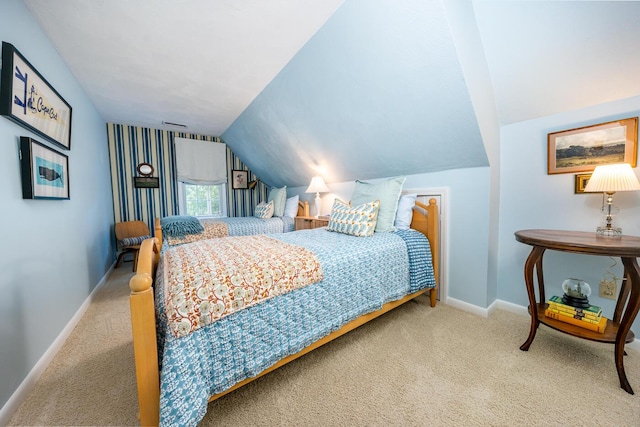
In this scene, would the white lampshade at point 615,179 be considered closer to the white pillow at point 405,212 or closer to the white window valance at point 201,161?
the white pillow at point 405,212

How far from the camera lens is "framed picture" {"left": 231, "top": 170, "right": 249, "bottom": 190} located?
4.95 m

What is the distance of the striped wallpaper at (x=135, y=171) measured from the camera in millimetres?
3936

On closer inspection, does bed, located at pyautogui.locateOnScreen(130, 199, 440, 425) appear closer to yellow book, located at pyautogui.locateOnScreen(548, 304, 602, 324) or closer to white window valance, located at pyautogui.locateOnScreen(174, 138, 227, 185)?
yellow book, located at pyautogui.locateOnScreen(548, 304, 602, 324)

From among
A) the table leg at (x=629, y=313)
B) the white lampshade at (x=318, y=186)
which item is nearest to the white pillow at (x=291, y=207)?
the white lampshade at (x=318, y=186)

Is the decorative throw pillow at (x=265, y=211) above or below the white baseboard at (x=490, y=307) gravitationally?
above

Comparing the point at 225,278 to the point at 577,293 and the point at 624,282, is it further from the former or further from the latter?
the point at 624,282

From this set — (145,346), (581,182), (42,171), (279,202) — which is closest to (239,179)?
(279,202)

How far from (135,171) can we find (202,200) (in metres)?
1.16

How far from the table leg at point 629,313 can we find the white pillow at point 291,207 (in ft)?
11.3

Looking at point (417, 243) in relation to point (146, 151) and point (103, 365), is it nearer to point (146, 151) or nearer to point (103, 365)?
point (103, 365)

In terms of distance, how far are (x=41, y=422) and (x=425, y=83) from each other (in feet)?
9.41

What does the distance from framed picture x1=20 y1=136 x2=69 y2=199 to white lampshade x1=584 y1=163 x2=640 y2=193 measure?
3.25 meters

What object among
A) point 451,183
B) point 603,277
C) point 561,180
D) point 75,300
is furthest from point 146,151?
point 603,277

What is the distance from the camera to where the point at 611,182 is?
4.41 feet
